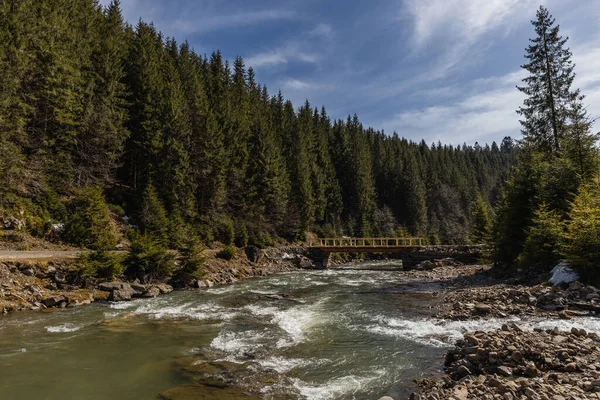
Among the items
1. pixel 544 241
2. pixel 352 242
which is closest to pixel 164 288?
pixel 544 241

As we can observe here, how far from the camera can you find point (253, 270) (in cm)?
3148

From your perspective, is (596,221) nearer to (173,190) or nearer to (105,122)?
(173,190)

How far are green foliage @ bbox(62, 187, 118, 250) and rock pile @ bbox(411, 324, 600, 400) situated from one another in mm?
21997

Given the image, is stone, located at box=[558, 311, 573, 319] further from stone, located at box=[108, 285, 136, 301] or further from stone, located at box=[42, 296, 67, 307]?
stone, located at box=[42, 296, 67, 307]

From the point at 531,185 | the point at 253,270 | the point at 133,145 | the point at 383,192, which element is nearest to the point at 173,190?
the point at 133,145

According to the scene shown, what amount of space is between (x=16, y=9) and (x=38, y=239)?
49.8 feet

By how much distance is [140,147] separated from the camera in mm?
34531

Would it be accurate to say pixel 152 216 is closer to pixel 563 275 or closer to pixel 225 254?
pixel 225 254

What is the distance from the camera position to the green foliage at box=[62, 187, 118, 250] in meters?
23.0

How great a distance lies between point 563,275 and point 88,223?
92.9 feet

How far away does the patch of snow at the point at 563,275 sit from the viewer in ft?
47.3

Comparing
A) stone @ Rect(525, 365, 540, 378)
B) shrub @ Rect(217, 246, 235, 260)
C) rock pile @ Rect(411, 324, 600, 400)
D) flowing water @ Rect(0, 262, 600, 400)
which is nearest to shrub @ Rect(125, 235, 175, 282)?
flowing water @ Rect(0, 262, 600, 400)

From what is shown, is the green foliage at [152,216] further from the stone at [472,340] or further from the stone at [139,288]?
the stone at [472,340]

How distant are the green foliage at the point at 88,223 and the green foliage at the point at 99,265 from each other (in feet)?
11.7
